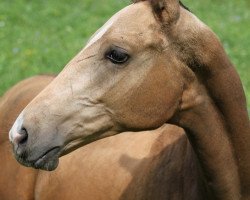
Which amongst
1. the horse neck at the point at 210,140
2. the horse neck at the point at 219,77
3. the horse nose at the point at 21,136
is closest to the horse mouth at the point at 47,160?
the horse nose at the point at 21,136

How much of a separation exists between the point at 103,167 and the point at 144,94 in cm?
109

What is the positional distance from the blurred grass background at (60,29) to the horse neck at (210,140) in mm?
4200

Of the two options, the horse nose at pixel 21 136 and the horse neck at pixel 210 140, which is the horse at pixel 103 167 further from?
the horse nose at pixel 21 136

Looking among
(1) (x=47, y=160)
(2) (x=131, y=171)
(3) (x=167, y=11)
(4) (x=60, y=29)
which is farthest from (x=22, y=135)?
(4) (x=60, y=29)

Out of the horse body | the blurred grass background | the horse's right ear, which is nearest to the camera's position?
the horse's right ear

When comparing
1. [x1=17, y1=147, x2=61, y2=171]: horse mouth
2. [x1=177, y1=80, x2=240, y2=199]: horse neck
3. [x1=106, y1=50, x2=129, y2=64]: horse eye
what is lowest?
[x1=177, y1=80, x2=240, y2=199]: horse neck

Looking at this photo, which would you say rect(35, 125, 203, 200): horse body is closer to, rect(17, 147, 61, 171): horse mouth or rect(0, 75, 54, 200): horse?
rect(0, 75, 54, 200): horse

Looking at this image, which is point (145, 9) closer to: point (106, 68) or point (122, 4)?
point (106, 68)

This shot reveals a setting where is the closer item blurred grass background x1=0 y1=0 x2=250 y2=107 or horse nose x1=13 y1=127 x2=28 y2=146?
horse nose x1=13 y1=127 x2=28 y2=146

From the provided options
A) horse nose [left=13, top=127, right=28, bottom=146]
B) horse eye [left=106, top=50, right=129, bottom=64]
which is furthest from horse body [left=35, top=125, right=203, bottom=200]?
horse nose [left=13, top=127, right=28, bottom=146]

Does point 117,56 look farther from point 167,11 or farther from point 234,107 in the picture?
point 234,107

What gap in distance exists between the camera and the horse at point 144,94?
3.68 m

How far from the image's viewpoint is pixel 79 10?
12.1m

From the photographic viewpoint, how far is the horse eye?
3.71 m
